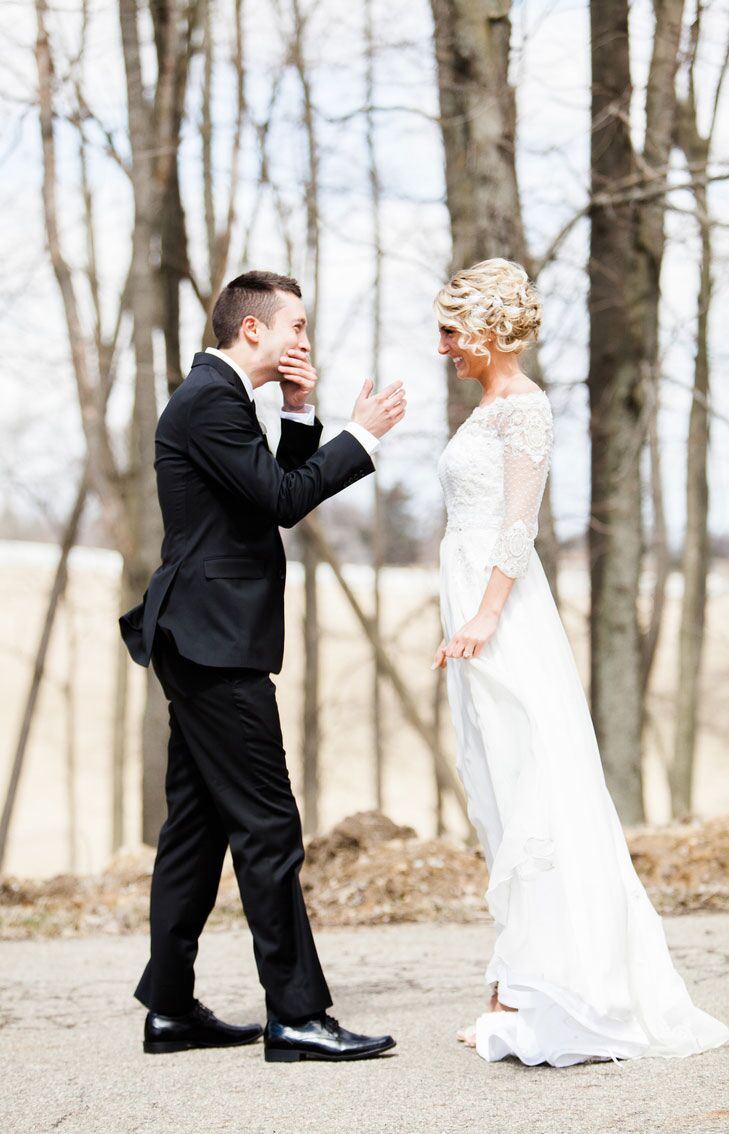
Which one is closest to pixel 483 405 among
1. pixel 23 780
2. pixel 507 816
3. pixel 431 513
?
pixel 507 816

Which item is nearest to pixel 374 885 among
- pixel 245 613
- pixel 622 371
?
pixel 245 613

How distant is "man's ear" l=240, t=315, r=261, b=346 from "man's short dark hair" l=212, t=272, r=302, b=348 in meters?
0.01

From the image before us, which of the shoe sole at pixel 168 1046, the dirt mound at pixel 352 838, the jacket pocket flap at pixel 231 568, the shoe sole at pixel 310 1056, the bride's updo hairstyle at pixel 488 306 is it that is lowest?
the shoe sole at pixel 168 1046

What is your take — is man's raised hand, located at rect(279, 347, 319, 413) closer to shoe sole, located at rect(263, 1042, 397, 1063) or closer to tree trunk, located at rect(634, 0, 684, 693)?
A: shoe sole, located at rect(263, 1042, 397, 1063)

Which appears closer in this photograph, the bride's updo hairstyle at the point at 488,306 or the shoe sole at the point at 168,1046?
the bride's updo hairstyle at the point at 488,306

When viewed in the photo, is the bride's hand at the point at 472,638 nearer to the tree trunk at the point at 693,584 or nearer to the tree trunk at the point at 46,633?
the tree trunk at the point at 693,584

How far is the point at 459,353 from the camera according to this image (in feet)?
13.3

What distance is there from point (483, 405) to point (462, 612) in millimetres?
639

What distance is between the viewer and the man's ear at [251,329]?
13.0 feet

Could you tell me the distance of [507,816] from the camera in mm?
3883

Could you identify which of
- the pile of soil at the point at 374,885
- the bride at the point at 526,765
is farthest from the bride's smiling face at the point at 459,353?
the pile of soil at the point at 374,885

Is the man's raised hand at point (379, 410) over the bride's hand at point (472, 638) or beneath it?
over

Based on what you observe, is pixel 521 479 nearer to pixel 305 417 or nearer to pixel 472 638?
pixel 472 638

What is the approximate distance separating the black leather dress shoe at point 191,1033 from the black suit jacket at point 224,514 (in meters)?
1.12
